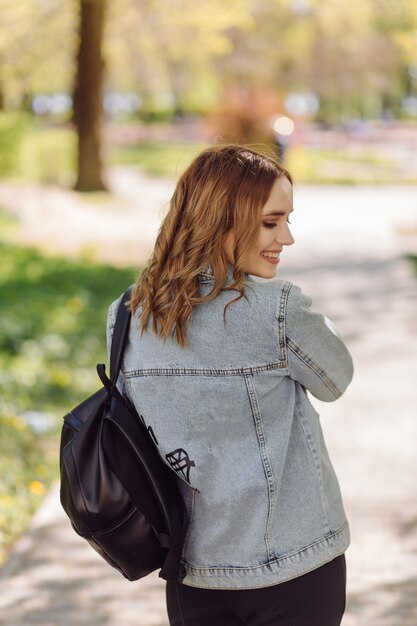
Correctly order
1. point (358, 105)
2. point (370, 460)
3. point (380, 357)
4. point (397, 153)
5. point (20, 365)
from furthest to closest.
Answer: point (358, 105) → point (397, 153) → point (380, 357) → point (20, 365) → point (370, 460)

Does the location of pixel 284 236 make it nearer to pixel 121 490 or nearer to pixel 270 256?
pixel 270 256

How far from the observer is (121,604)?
365cm

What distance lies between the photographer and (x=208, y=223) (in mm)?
1920

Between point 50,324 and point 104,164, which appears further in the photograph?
point 104,164

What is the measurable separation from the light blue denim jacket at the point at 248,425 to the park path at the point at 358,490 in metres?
0.51

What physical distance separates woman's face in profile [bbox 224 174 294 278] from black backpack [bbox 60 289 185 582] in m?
0.40

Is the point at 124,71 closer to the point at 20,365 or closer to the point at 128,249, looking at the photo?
the point at 128,249

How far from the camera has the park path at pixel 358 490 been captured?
11.8ft

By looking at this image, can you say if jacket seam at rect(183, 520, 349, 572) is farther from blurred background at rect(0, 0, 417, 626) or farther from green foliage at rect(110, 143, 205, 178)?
green foliage at rect(110, 143, 205, 178)

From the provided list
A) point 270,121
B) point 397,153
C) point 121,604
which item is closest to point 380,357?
point 121,604

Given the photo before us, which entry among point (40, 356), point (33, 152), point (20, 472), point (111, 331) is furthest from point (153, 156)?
point (111, 331)

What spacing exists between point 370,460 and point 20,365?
9.19 feet

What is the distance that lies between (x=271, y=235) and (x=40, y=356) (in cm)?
522

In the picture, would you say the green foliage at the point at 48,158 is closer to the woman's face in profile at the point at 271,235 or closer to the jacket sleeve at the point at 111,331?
the jacket sleeve at the point at 111,331
